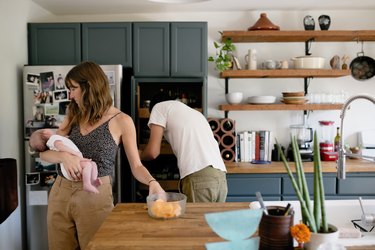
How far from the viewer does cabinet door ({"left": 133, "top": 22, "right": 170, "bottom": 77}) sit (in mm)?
3363

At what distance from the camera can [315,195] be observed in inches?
46.1

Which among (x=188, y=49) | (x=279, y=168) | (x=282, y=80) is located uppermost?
(x=188, y=49)

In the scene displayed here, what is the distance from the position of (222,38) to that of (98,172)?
2267mm

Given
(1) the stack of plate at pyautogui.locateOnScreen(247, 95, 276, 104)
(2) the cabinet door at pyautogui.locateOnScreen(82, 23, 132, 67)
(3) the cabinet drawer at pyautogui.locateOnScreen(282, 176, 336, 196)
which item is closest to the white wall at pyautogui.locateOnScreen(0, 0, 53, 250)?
(2) the cabinet door at pyautogui.locateOnScreen(82, 23, 132, 67)

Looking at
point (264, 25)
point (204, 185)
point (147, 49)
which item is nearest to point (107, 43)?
point (147, 49)

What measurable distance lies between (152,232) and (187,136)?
1.09m

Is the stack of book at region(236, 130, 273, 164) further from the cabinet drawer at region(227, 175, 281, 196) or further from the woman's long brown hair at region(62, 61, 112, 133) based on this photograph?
the woman's long brown hair at region(62, 61, 112, 133)

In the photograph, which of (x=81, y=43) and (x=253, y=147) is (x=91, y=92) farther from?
(x=253, y=147)

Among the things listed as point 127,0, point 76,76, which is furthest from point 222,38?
point 76,76

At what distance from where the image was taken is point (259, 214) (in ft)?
3.68

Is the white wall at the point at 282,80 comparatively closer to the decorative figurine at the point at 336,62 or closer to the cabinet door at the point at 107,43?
the decorative figurine at the point at 336,62

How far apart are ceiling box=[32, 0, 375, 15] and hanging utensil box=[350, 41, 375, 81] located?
0.50 meters

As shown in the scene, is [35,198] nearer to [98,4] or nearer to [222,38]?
[98,4]

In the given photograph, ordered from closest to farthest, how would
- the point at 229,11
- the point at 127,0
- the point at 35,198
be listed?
the point at 35,198, the point at 127,0, the point at 229,11
